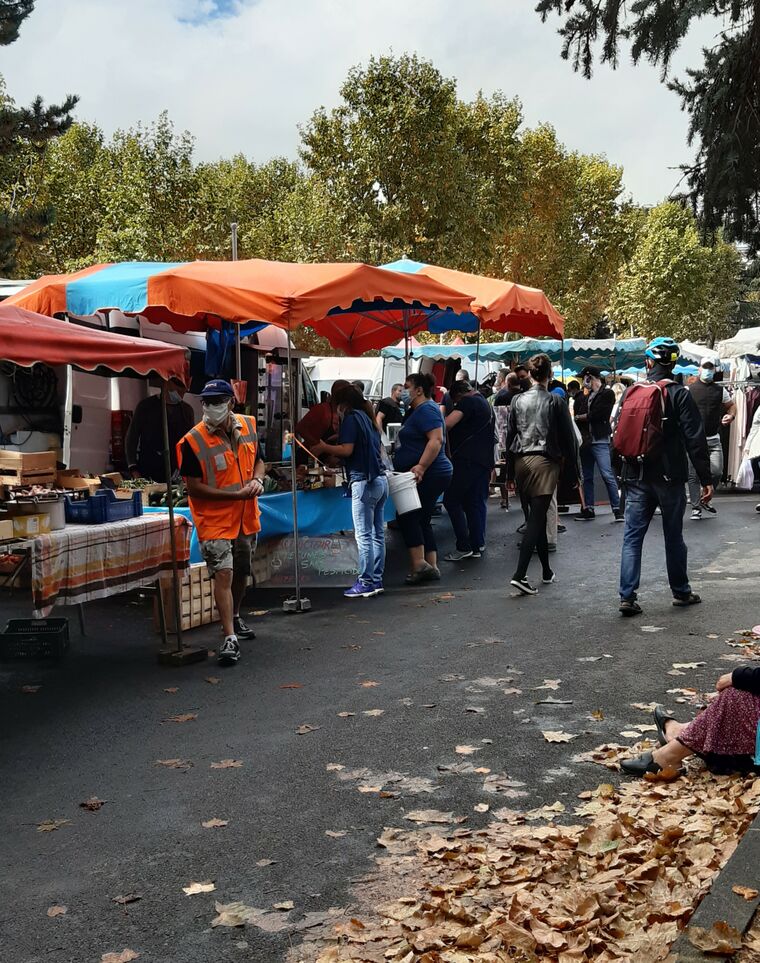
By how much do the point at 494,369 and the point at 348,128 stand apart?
30.7 feet

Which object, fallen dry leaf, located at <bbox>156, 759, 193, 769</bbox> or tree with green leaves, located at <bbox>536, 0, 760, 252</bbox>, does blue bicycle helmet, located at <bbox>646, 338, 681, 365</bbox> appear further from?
fallen dry leaf, located at <bbox>156, 759, 193, 769</bbox>

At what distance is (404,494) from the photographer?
37.0 ft

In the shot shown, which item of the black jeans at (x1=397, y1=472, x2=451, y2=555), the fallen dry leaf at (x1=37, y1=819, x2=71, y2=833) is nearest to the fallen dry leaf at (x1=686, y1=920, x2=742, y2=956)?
the fallen dry leaf at (x1=37, y1=819, x2=71, y2=833)

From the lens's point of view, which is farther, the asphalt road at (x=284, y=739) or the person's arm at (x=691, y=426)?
the person's arm at (x=691, y=426)

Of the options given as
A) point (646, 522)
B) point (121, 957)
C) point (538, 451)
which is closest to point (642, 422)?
point (646, 522)

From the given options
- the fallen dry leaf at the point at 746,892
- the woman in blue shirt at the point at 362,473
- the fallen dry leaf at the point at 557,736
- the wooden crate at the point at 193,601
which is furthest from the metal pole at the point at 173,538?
the fallen dry leaf at the point at 746,892

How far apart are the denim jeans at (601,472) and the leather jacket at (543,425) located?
6.23 m

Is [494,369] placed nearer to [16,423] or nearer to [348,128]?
[348,128]

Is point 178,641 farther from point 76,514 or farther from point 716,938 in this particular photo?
point 716,938

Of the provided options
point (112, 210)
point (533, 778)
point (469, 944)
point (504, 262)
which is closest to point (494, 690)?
point (533, 778)

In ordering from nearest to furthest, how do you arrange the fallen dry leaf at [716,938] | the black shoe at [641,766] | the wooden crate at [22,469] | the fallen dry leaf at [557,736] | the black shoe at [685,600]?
1. the fallen dry leaf at [716,938]
2. the black shoe at [641,766]
3. the fallen dry leaf at [557,736]
4. the wooden crate at [22,469]
5. the black shoe at [685,600]

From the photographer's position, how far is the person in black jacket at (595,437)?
16594mm

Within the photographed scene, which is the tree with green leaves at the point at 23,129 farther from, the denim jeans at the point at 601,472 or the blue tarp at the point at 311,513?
the denim jeans at the point at 601,472

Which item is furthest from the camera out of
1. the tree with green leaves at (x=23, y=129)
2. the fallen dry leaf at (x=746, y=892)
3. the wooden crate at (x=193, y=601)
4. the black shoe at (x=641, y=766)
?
the tree with green leaves at (x=23, y=129)
